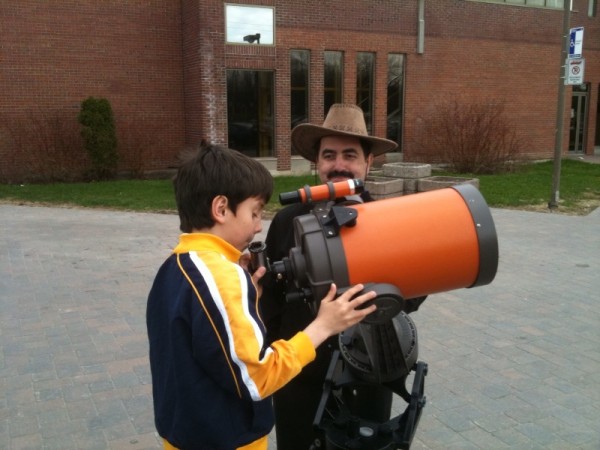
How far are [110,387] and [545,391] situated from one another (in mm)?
2586

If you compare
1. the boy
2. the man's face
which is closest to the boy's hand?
the boy

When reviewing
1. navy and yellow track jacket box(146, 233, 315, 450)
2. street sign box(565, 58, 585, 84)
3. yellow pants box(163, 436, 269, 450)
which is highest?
street sign box(565, 58, 585, 84)

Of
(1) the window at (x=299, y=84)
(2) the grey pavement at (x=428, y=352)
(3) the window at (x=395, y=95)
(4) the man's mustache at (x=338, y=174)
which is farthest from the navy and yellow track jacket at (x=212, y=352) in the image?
(3) the window at (x=395, y=95)

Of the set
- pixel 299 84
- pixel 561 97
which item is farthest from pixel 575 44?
pixel 299 84

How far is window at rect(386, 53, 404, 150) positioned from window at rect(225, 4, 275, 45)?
13.1 ft

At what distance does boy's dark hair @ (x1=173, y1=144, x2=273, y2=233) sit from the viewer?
4.88 feet

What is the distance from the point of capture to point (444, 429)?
3.10 m

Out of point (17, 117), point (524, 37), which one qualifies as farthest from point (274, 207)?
point (524, 37)

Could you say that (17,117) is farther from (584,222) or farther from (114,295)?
(584,222)

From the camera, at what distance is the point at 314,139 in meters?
2.41

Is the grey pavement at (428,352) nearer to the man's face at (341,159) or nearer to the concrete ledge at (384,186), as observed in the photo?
the man's face at (341,159)

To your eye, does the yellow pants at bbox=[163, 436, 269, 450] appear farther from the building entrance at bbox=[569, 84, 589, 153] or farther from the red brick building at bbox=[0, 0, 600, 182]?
the building entrance at bbox=[569, 84, 589, 153]

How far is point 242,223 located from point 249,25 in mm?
14309

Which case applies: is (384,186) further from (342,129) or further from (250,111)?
(342,129)
